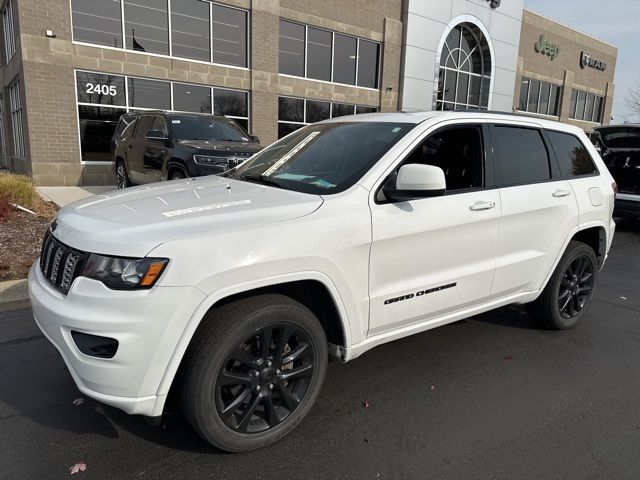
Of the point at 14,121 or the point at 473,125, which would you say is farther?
the point at 14,121

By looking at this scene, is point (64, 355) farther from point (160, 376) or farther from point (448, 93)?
point (448, 93)

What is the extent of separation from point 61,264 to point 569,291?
4.02 meters

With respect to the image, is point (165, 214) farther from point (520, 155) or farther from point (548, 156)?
point (548, 156)

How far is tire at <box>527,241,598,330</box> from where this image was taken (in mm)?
4152

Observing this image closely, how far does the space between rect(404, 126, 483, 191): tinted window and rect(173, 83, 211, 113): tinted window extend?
13.6m

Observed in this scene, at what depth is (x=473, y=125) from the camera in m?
3.53

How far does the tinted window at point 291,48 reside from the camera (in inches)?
691

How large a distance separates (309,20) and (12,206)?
13.3 meters

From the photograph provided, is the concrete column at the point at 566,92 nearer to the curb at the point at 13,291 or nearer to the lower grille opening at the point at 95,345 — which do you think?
the curb at the point at 13,291

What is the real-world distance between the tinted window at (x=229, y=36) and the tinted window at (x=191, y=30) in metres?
0.30

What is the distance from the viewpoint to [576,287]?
4.38m

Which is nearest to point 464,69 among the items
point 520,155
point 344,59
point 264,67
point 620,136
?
point 344,59

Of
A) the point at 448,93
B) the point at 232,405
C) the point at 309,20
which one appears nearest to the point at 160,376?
the point at 232,405

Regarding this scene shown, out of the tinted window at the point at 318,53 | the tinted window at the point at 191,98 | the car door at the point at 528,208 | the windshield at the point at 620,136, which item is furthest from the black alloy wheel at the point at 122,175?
the windshield at the point at 620,136
